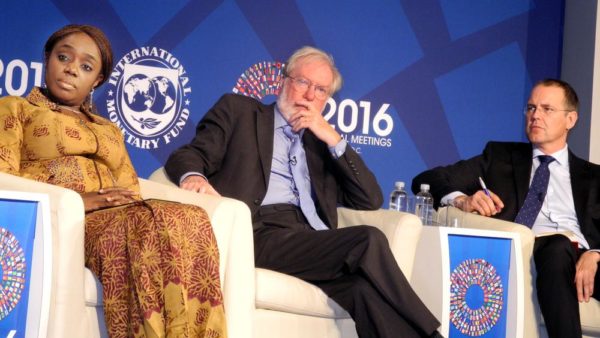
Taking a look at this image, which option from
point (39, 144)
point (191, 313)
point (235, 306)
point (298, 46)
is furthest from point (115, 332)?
point (298, 46)

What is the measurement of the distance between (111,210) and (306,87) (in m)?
1.21

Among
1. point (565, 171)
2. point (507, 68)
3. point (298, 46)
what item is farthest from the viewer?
point (507, 68)

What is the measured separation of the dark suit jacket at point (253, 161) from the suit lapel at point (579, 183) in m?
1.02

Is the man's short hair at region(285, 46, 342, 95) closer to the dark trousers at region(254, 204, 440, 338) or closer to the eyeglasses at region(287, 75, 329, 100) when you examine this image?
the eyeglasses at region(287, 75, 329, 100)

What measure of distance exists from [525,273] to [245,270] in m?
1.33

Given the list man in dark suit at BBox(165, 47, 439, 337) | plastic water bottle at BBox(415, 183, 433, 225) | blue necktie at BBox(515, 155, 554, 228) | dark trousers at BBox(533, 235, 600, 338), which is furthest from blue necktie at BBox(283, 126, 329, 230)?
blue necktie at BBox(515, 155, 554, 228)

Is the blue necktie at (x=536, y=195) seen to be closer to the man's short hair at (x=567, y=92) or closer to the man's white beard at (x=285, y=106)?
the man's short hair at (x=567, y=92)

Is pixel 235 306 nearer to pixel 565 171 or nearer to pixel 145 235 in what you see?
pixel 145 235

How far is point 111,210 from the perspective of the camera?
108 inches

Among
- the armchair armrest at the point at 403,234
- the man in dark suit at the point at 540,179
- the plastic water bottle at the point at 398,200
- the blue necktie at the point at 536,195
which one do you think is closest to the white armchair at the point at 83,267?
the armchair armrest at the point at 403,234

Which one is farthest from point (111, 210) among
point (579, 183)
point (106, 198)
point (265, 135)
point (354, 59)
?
point (354, 59)

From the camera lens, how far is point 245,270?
2799 millimetres

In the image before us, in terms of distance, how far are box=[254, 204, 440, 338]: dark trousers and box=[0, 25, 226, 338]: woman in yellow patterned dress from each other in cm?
57

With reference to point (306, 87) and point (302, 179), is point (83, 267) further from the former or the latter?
point (306, 87)
